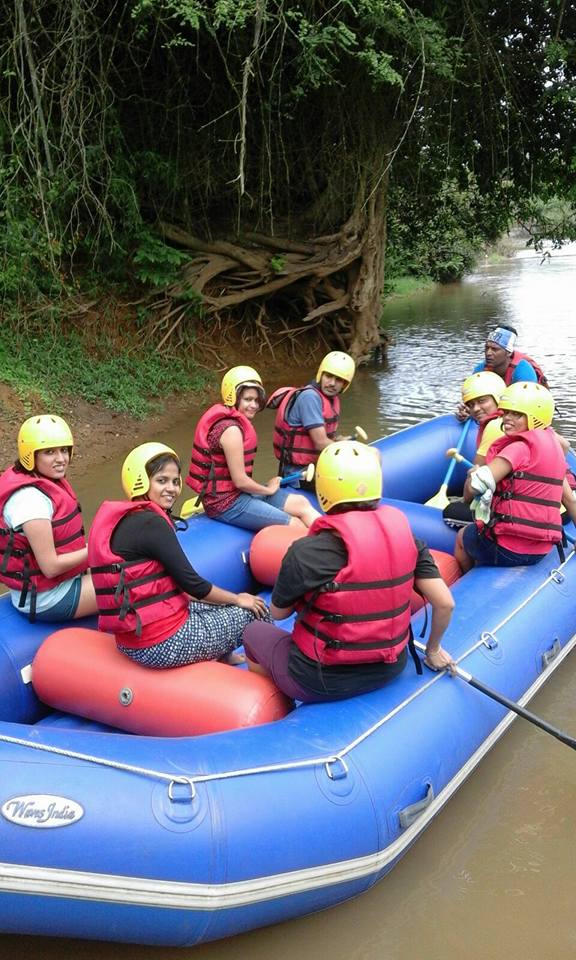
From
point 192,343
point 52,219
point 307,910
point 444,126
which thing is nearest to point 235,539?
point 307,910

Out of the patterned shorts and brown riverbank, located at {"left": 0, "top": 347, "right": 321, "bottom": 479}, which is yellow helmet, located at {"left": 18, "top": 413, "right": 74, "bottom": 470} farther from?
brown riverbank, located at {"left": 0, "top": 347, "right": 321, "bottom": 479}

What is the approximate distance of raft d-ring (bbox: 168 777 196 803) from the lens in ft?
7.42

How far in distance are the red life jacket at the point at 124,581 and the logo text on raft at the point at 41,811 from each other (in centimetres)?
72

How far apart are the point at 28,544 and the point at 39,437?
428 mm

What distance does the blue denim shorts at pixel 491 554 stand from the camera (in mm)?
3818

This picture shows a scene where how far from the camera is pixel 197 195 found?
991 cm

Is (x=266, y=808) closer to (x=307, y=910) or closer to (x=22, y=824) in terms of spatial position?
(x=307, y=910)

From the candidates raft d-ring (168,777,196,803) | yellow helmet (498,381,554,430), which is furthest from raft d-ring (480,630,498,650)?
raft d-ring (168,777,196,803)

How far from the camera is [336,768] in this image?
2465 mm

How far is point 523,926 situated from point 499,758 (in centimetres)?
86

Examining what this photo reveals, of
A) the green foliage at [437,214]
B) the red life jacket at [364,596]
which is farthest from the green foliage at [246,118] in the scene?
the red life jacket at [364,596]

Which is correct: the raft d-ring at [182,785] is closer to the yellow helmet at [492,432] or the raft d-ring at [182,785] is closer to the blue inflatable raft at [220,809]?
the blue inflatable raft at [220,809]

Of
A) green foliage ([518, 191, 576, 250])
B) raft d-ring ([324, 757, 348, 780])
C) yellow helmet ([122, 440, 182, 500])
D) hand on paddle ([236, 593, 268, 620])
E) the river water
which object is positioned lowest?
the river water

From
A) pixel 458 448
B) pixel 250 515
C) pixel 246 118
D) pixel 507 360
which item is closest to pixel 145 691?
pixel 250 515
